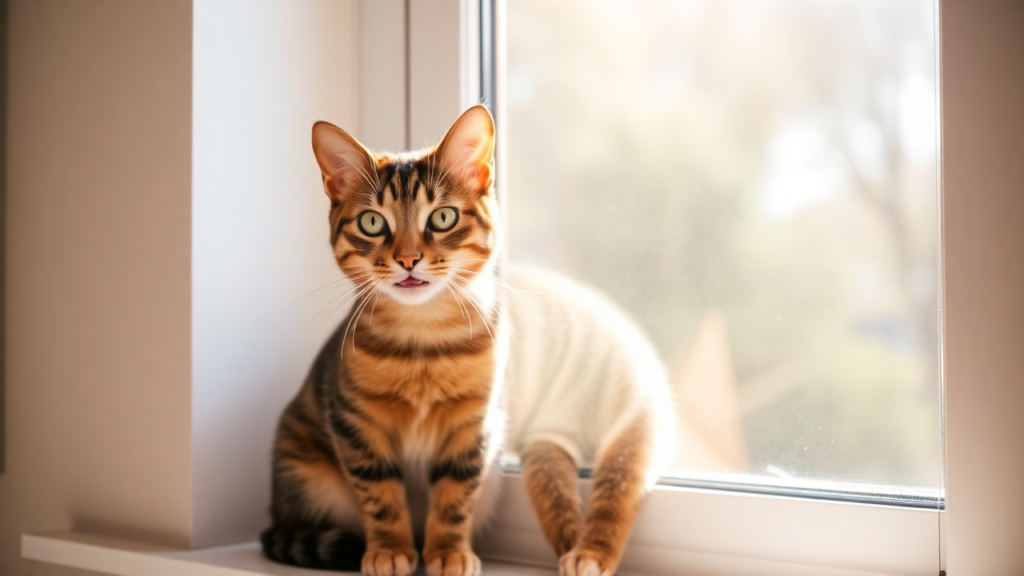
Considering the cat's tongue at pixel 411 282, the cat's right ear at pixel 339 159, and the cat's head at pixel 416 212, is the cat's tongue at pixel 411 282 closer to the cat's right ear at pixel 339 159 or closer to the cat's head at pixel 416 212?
the cat's head at pixel 416 212

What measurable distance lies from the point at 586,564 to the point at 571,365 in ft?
1.19

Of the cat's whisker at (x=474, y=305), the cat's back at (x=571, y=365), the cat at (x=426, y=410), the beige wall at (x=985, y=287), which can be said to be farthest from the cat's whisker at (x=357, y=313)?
the beige wall at (x=985, y=287)

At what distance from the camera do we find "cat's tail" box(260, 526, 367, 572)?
108 cm

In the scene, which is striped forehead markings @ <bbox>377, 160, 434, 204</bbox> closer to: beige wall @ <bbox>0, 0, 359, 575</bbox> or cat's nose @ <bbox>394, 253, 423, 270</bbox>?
cat's nose @ <bbox>394, 253, 423, 270</bbox>

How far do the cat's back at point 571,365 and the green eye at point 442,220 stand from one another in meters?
0.19

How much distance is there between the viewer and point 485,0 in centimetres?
131

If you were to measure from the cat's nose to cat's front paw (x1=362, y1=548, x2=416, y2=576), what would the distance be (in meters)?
0.36

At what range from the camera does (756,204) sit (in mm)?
1106

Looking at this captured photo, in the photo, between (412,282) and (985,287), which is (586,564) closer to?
(412,282)

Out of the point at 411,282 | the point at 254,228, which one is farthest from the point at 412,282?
the point at 254,228

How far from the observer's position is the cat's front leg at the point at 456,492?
104 centimetres

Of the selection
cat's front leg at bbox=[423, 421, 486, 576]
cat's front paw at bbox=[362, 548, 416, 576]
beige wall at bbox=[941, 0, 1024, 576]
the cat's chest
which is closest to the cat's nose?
the cat's chest

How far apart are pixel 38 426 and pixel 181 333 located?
0.44 meters

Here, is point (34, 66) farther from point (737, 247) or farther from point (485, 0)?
point (737, 247)
